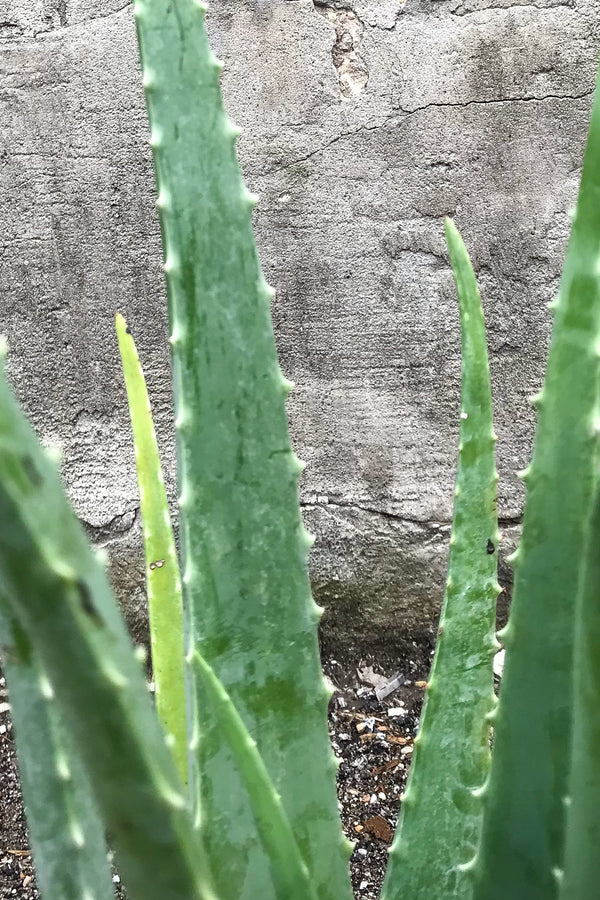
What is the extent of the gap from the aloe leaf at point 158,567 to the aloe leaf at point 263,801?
21cm

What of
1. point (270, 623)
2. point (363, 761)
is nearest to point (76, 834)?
point (270, 623)

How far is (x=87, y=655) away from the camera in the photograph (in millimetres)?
198

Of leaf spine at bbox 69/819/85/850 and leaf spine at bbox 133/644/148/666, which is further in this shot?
leaf spine at bbox 69/819/85/850

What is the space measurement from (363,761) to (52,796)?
4.08 feet

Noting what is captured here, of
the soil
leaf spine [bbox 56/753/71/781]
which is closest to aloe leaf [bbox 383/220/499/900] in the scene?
leaf spine [bbox 56/753/71/781]

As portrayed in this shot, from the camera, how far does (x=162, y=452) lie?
1705 mm

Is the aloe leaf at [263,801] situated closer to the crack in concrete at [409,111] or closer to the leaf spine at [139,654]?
the leaf spine at [139,654]

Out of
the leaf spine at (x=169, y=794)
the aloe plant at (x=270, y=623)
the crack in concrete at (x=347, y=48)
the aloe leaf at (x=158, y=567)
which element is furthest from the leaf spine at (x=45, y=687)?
the crack in concrete at (x=347, y=48)

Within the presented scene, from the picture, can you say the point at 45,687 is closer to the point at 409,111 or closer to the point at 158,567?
the point at 158,567

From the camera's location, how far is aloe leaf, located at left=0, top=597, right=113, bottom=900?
1.15ft

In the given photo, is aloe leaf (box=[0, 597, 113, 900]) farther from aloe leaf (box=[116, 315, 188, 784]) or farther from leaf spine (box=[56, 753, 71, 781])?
aloe leaf (box=[116, 315, 188, 784])

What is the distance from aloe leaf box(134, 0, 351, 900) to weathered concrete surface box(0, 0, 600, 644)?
1236 millimetres

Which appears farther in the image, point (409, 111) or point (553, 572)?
point (409, 111)

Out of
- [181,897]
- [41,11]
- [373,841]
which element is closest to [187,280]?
[181,897]
